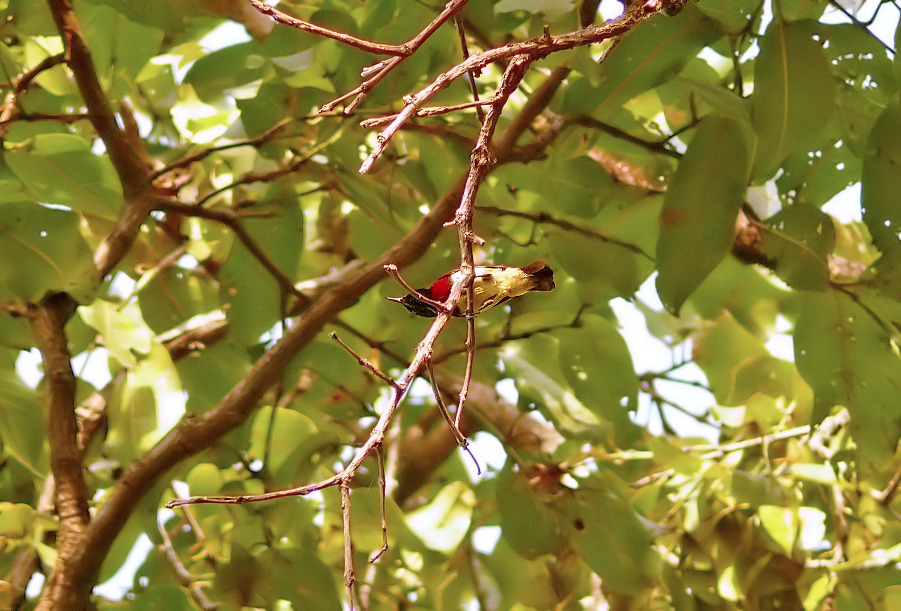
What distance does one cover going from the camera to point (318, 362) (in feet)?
2.77

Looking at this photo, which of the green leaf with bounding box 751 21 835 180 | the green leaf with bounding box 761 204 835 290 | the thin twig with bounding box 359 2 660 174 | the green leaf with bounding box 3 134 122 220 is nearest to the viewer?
the thin twig with bounding box 359 2 660 174

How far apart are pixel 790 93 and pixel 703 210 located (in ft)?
0.30

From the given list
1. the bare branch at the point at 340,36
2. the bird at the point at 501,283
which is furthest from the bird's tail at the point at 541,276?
the bare branch at the point at 340,36

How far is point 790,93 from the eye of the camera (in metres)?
0.52

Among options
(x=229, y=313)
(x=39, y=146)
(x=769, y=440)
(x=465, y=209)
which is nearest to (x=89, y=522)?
(x=229, y=313)

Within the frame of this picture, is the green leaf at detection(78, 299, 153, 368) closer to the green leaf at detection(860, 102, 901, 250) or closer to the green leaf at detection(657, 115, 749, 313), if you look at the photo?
the green leaf at detection(657, 115, 749, 313)

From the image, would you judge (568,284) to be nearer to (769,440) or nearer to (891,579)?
(769,440)

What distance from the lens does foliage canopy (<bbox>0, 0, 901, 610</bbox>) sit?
0.59m

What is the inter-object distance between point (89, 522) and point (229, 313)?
0.22m

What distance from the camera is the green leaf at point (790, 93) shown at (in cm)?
52

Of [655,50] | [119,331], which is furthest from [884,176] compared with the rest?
[119,331]

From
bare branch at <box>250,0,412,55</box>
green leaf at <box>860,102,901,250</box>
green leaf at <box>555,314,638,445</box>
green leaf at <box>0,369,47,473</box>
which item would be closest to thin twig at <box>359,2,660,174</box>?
bare branch at <box>250,0,412,55</box>

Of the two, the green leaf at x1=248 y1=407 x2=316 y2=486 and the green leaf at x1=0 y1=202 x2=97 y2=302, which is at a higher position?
the green leaf at x1=0 y1=202 x2=97 y2=302

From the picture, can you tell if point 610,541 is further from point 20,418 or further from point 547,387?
point 20,418
